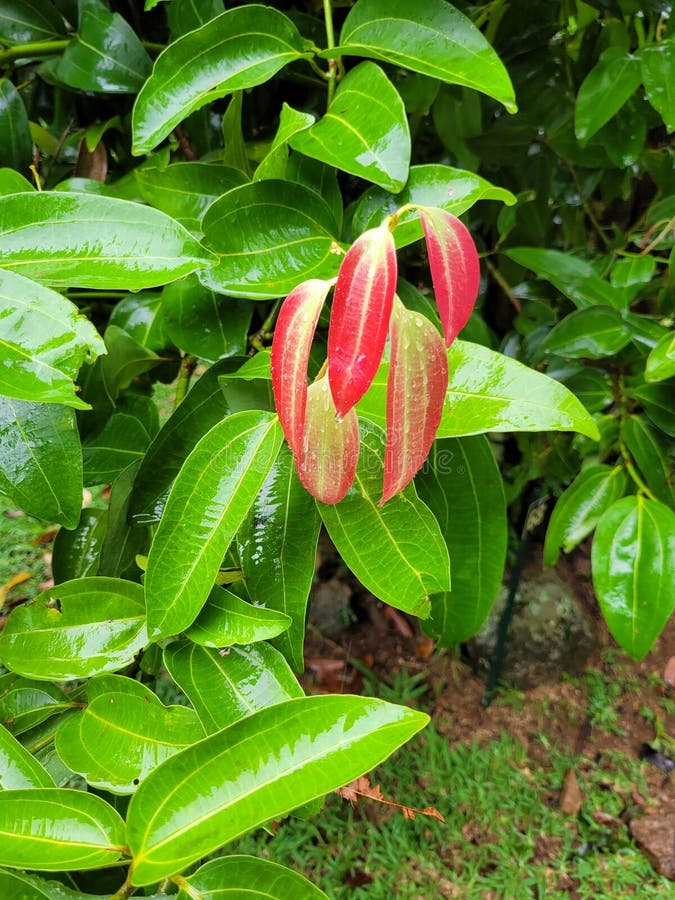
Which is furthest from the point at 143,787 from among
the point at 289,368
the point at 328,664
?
the point at 328,664

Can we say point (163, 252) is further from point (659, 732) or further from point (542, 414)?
point (659, 732)

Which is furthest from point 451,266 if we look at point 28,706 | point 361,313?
point 28,706

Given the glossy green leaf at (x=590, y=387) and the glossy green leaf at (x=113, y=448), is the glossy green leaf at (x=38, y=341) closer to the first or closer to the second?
the glossy green leaf at (x=113, y=448)

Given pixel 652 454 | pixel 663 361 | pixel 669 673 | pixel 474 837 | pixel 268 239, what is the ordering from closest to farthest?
pixel 268 239, pixel 663 361, pixel 652 454, pixel 474 837, pixel 669 673

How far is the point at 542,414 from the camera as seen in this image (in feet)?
1.24

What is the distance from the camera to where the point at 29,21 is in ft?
2.15

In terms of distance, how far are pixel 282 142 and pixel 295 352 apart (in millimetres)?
209

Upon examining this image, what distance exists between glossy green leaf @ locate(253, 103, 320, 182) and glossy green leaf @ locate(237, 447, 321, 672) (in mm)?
192

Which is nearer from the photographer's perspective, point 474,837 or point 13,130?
point 13,130

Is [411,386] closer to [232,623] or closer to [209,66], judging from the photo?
[232,623]

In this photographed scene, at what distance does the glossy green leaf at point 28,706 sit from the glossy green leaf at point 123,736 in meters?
0.03

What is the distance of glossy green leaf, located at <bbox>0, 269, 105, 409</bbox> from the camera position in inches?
13.8

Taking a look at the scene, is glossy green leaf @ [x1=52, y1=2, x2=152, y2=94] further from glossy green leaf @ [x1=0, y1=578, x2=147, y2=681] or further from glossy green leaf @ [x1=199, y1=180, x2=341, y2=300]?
glossy green leaf @ [x1=0, y1=578, x2=147, y2=681]

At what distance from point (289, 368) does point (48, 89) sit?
675 millimetres
